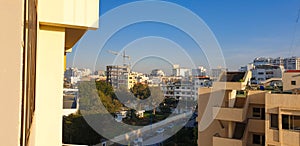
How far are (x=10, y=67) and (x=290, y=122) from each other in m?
5.24

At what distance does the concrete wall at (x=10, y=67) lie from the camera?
0.27m

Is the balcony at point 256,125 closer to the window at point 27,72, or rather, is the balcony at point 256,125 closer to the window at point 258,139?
the window at point 258,139

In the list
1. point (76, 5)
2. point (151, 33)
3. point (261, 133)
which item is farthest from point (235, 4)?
point (76, 5)

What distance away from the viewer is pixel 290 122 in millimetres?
4531

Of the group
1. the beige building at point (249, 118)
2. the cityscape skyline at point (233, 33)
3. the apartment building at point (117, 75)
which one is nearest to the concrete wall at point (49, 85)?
the cityscape skyline at point (233, 33)

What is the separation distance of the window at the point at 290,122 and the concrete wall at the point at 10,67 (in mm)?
5193

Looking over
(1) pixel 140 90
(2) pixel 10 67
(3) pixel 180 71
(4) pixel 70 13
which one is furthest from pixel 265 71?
(2) pixel 10 67

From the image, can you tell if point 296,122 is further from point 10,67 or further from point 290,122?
point 10,67

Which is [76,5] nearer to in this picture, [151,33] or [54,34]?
[54,34]

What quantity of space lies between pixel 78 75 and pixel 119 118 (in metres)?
1.58

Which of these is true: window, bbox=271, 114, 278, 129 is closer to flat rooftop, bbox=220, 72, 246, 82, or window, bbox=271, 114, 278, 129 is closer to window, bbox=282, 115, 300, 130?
window, bbox=282, 115, 300, 130

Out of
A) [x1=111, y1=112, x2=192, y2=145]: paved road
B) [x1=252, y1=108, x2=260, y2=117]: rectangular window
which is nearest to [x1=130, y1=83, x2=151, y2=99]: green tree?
[x1=111, y1=112, x2=192, y2=145]: paved road

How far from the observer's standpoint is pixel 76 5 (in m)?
1.06

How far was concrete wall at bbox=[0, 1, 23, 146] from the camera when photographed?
27 centimetres
